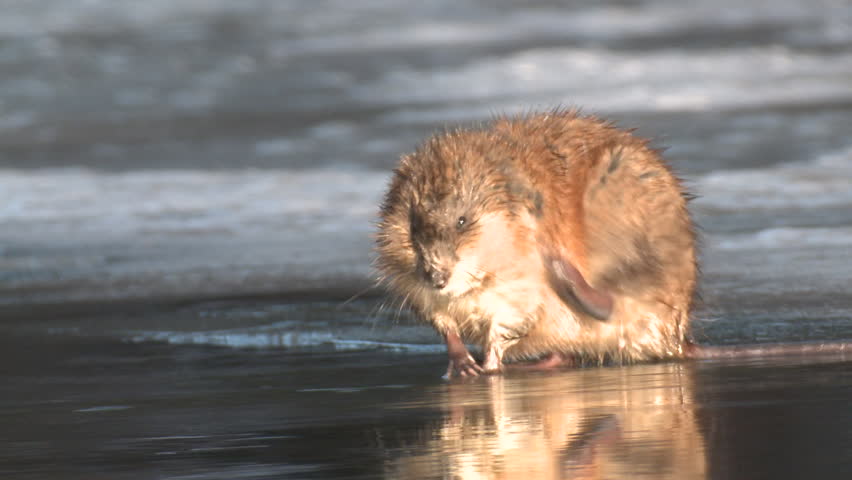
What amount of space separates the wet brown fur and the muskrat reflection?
26cm

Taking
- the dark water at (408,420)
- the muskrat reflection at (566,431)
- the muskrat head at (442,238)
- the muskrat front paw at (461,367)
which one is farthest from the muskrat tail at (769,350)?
the muskrat head at (442,238)

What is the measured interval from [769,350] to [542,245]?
0.75 m

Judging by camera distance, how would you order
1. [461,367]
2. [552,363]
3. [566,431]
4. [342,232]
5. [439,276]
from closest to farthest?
1. [566,431]
2. [439,276]
3. [461,367]
4. [552,363]
5. [342,232]

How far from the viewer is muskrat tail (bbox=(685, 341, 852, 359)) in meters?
4.90

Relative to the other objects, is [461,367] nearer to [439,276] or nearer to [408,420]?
[439,276]

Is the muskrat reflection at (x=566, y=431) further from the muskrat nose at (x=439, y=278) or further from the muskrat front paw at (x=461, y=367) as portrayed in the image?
the muskrat nose at (x=439, y=278)

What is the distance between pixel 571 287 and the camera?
4.98 meters

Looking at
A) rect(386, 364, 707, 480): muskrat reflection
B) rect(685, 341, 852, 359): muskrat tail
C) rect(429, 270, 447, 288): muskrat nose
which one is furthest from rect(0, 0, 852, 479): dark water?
rect(429, 270, 447, 288): muskrat nose

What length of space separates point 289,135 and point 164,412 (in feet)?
33.6

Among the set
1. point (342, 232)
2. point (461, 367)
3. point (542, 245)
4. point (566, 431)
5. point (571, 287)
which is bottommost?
point (566, 431)

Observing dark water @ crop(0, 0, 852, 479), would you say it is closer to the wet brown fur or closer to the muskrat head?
the wet brown fur

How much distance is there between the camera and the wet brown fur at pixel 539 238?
4.90 m

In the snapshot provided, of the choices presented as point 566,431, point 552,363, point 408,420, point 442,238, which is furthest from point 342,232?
point 566,431

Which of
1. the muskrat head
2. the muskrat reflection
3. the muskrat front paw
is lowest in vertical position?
the muskrat reflection
